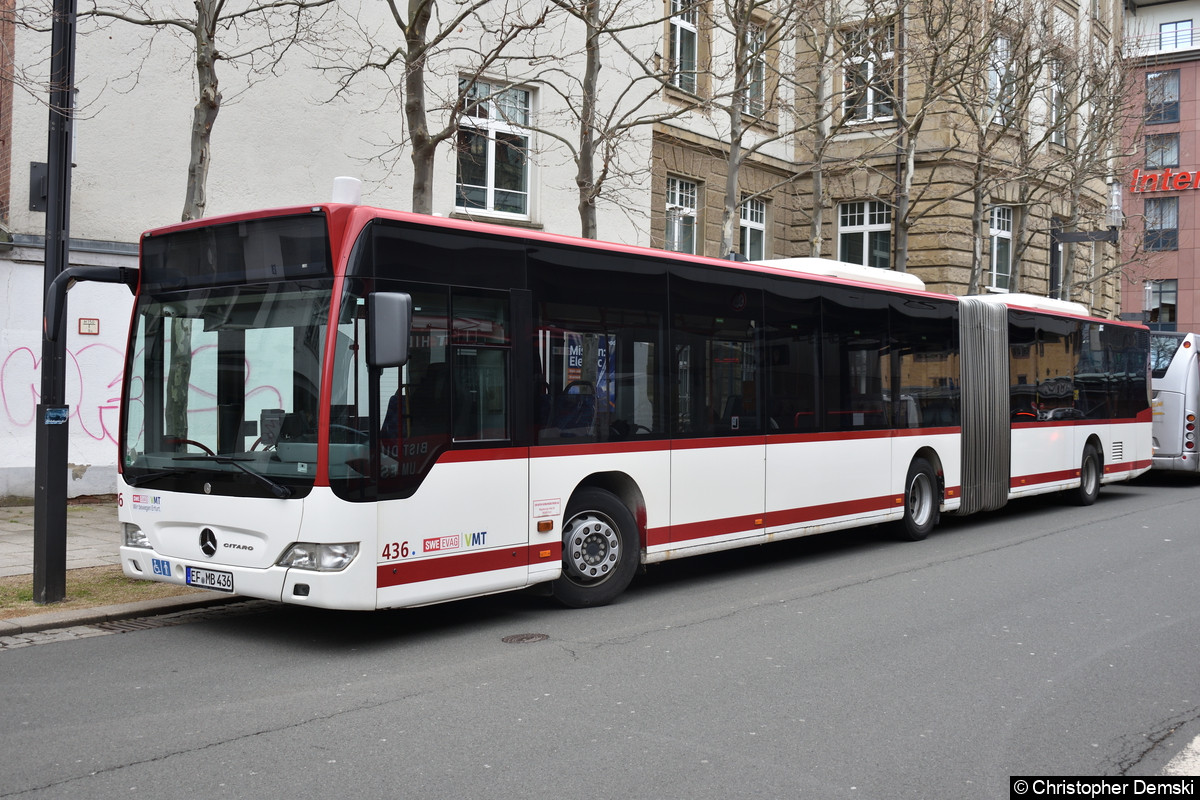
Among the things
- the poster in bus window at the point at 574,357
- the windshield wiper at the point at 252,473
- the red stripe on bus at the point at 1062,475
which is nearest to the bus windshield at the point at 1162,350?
the red stripe on bus at the point at 1062,475

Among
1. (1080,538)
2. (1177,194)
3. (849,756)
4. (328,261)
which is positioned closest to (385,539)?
(328,261)

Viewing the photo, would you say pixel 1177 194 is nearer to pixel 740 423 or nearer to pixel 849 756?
pixel 740 423

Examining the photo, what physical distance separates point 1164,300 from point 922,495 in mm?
54853

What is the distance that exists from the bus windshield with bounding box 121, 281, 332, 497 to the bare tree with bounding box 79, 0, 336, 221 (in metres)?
2.29

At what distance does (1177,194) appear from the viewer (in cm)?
6041

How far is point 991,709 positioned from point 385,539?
3.66 m

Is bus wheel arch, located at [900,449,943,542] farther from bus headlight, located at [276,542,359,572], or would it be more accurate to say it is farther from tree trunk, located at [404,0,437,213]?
bus headlight, located at [276,542,359,572]

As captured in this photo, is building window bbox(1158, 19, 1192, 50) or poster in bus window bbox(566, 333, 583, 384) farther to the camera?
building window bbox(1158, 19, 1192, 50)

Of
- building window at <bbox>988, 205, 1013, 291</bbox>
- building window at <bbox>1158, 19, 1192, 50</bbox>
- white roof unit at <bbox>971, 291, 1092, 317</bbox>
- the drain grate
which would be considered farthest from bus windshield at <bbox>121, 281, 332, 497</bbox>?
building window at <bbox>1158, 19, 1192, 50</bbox>

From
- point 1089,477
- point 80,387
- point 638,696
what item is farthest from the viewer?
point 1089,477

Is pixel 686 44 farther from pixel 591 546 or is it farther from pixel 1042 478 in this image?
pixel 591 546

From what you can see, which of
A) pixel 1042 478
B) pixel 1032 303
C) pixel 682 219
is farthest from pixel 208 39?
pixel 682 219

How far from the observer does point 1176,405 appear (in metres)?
21.7

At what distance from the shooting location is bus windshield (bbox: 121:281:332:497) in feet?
23.9
